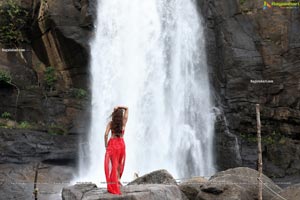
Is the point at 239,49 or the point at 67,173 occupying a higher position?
the point at 239,49

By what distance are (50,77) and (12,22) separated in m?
3.21

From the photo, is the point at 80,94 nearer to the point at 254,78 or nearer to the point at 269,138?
the point at 254,78

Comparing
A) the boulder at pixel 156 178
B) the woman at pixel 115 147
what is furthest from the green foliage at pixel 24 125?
the woman at pixel 115 147

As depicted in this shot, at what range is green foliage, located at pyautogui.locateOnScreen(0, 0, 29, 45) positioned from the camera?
18.2 m

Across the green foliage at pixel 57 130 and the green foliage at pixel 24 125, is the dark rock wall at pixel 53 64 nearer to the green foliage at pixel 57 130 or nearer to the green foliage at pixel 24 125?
the green foliage at pixel 57 130

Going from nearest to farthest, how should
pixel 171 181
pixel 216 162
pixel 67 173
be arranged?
pixel 171 181 < pixel 67 173 < pixel 216 162

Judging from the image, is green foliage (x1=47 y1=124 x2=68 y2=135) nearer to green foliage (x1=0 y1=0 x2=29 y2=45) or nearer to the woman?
green foliage (x1=0 y1=0 x2=29 y2=45)

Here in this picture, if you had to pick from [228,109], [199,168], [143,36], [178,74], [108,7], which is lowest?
[199,168]

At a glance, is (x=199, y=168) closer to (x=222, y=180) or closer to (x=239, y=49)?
(x=239, y=49)

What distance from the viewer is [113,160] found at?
22.4ft

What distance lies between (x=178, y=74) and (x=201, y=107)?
1800mm

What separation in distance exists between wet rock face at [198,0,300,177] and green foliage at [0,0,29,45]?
8712 mm

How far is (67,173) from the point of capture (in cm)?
1590

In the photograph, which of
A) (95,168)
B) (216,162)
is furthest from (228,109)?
(95,168)
